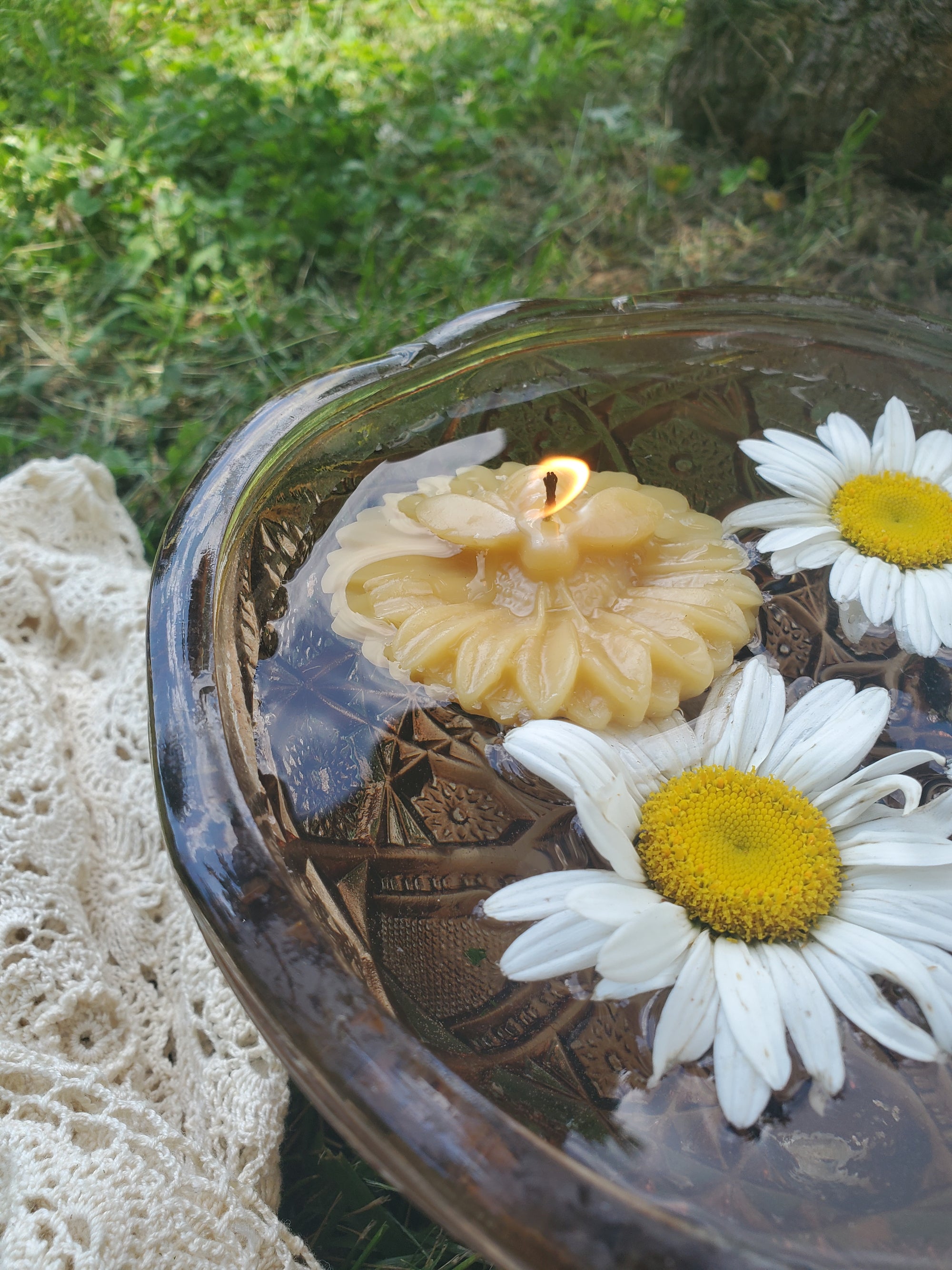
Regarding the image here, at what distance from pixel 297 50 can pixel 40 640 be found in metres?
1.70

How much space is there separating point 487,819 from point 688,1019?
0.59ft

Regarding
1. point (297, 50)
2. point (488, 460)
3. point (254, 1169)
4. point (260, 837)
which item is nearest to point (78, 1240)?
point (254, 1169)

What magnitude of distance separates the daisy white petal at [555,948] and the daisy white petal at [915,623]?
0.31 meters

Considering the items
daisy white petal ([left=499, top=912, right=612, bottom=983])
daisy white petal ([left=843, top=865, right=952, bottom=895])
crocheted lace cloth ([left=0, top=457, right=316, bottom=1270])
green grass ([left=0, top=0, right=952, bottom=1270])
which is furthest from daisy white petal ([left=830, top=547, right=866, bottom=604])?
green grass ([left=0, top=0, right=952, bottom=1270])

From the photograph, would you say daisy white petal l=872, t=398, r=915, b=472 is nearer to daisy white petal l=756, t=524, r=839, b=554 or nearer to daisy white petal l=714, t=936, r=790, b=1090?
daisy white petal l=756, t=524, r=839, b=554

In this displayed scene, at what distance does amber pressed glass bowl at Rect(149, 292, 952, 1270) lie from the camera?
1.53ft

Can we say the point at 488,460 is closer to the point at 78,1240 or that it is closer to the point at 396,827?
the point at 396,827

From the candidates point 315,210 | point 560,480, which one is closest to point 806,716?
point 560,480

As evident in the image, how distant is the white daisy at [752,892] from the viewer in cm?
52

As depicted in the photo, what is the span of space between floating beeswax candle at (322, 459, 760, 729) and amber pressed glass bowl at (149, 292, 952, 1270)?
0.03 metres

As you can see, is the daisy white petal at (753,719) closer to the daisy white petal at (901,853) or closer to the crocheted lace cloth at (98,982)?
the daisy white petal at (901,853)

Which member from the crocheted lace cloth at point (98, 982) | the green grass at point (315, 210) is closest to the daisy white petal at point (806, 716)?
the crocheted lace cloth at point (98, 982)

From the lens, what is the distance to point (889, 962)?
0.53m

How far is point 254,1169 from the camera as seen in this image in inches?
29.3
